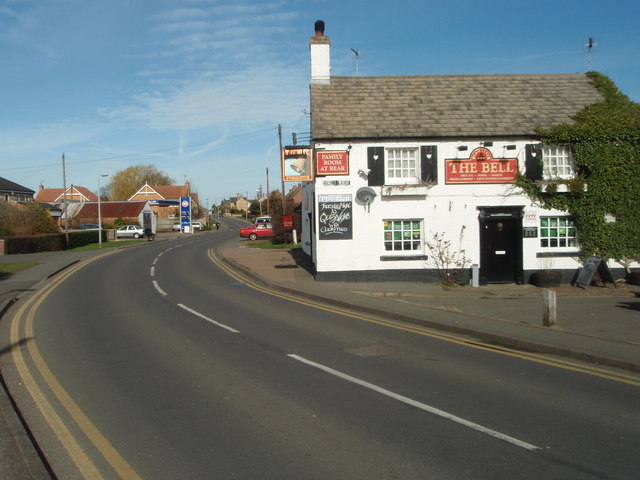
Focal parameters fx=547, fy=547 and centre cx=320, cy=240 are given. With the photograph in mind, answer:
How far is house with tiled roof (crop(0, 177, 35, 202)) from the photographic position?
7612 cm

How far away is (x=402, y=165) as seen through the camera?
772 inches

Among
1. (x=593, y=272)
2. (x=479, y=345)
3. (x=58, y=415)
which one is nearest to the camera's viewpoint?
(x=58, y=415)

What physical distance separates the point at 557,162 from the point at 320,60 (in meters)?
9.73

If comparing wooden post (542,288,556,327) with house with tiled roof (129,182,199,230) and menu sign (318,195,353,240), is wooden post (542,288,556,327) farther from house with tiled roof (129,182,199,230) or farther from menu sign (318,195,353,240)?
house with tiled roof (129,182,199,230)

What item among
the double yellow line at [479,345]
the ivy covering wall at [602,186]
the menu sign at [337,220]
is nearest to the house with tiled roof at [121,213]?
the menu sign at [337,220]

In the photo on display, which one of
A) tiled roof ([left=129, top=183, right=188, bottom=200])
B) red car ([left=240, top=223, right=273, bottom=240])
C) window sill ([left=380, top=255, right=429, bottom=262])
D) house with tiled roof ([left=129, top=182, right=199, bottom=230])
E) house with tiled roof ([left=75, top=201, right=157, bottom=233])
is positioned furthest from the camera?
Result: tiled roof ([left=129, top=183, right=188, bottom=200])

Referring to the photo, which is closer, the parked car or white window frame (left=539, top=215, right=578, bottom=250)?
white window frame (left=539, top=215, right=578, bottom=250)

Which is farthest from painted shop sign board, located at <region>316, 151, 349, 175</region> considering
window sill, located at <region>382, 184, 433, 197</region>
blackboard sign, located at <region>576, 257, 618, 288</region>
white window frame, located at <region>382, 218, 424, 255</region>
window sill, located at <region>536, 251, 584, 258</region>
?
blackboard sign, located at <region>576, 257, 618, 288</region>

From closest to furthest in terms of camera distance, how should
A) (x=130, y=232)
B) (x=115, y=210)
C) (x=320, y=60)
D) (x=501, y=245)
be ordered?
1. (x=501, y=245)
2. (x=320, y=60)
3. (x=130, y=232)
4. (x=115, y=210)

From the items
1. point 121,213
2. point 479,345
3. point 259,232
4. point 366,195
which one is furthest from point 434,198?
point 121,213

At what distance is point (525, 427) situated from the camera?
5.73m

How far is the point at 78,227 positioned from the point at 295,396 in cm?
6627

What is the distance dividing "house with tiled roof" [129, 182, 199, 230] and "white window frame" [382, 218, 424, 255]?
216 ft

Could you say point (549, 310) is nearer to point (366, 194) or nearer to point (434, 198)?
point (434, 198)
